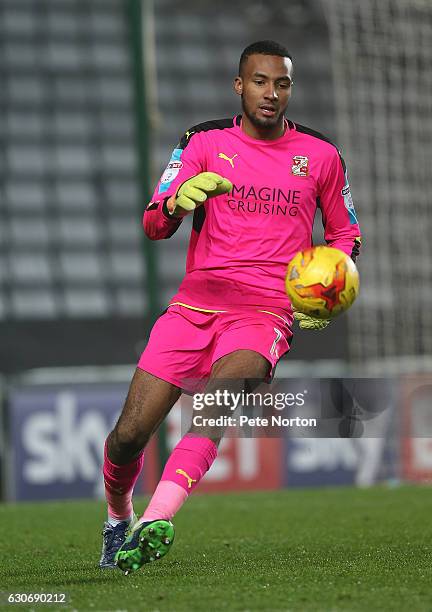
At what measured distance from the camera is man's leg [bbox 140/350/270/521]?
4184mm

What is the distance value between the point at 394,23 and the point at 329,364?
151 inches

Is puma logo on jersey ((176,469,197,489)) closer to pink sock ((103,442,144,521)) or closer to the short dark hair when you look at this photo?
pink sock ((103,442,144,521))

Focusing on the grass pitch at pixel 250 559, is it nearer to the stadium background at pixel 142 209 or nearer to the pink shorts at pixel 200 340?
the pink shorts at pixel 200 340

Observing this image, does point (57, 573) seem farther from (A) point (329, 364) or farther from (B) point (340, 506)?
(A) point (329, 364)

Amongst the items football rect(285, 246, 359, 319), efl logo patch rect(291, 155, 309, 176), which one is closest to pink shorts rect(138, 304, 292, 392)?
football rect(285, 246, 359, 319)

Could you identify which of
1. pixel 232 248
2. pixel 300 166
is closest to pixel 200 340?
pixel 232 248

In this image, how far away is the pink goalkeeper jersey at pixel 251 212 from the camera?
15.0 feet

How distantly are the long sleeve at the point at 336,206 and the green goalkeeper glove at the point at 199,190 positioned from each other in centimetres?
64

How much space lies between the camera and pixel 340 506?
8141mm

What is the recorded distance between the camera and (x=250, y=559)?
5.06 m

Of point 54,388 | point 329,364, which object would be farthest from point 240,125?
point 329,364

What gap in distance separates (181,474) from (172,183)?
105 centimetres

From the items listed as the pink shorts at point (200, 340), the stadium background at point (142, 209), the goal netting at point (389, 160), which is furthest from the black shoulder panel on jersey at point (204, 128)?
the goal netting at point (389, 160)

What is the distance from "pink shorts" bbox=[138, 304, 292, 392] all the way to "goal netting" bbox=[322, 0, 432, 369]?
27.5 ft
